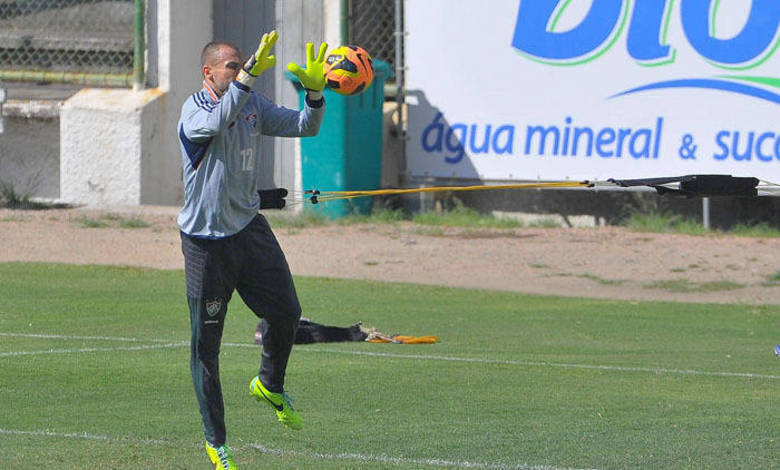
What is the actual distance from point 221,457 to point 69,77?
14.6 metres

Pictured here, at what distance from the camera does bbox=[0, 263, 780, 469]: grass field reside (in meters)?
6.95

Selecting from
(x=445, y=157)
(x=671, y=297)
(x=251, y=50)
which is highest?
(x=251, y=50)

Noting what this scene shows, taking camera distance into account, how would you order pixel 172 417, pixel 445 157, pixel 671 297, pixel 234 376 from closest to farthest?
pixel 172 417 < pixel 234 376 < pixel 671 297 < pixel 445 157

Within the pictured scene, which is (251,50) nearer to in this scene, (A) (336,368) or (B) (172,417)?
(A) (336,368)

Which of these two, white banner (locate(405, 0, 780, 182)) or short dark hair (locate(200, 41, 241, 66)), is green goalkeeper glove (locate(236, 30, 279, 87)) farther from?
white banner (locate(405, 0, 780, 182))

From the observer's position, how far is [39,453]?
6.81 meters

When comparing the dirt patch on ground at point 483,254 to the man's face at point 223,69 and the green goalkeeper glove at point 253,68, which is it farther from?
the green goalkeeper glove at point 253,68

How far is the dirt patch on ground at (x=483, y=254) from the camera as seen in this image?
47.6 ft

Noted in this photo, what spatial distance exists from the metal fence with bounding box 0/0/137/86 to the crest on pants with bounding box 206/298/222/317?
13.8 metres

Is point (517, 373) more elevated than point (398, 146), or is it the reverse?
point (398, 146)

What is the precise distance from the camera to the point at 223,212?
21.7ft

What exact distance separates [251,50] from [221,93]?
1296 centimetres

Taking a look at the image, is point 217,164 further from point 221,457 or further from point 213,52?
point 221,457

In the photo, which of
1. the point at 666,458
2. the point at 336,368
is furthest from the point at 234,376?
the point at 666,458
